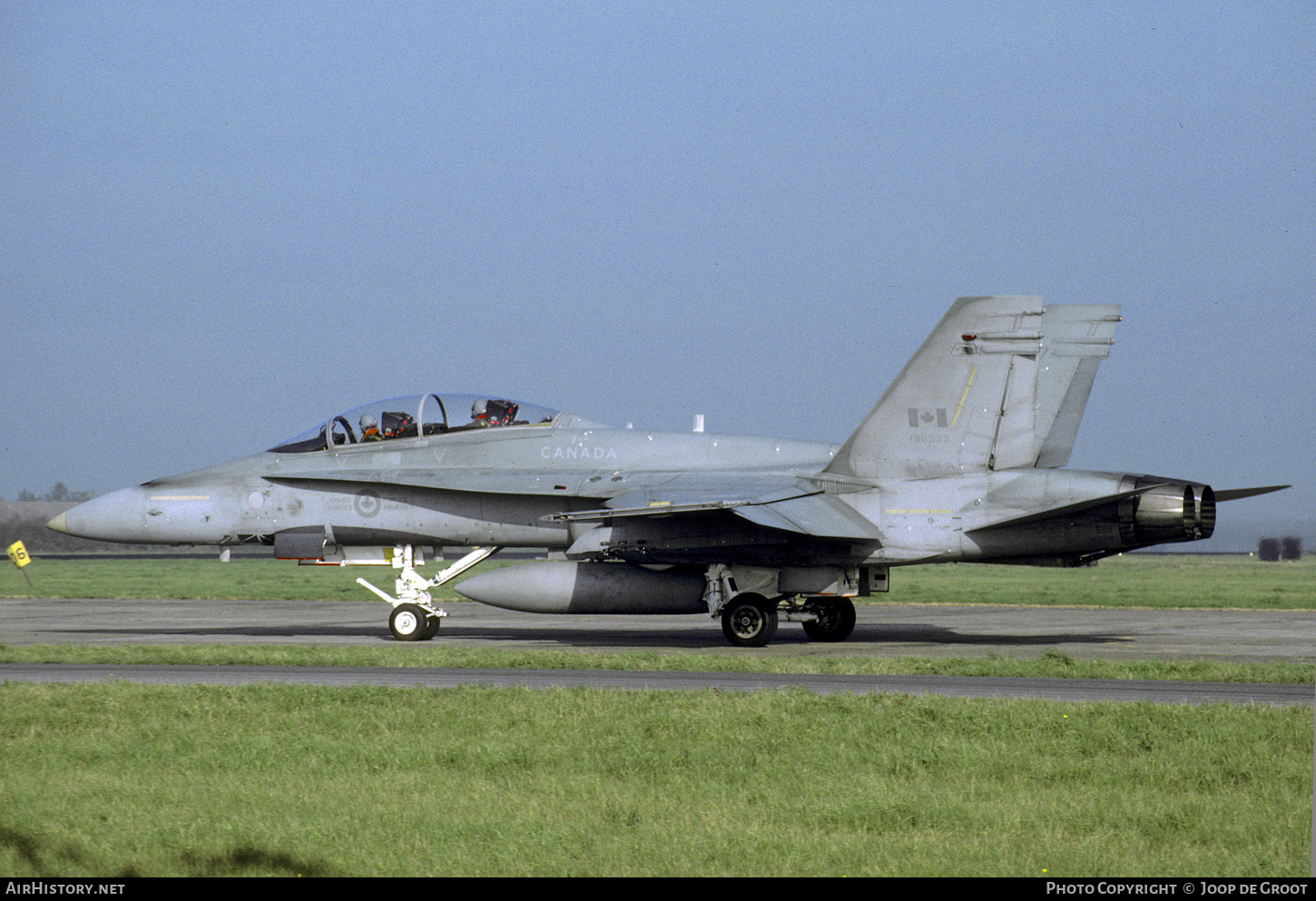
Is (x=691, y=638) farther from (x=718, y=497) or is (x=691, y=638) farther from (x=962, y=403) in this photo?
(x=962, y=403)

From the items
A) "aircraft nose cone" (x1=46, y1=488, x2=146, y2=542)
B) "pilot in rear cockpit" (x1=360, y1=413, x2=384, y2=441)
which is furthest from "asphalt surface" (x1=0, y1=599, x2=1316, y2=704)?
"pilot in rear cockpit" (x1=360, y1=413, x2=384, y2=441)

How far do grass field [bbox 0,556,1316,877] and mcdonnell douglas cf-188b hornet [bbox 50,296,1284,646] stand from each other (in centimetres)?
716

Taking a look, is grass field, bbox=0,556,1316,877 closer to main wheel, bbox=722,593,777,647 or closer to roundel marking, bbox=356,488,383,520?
main wheel, bbox=722,593,777,647

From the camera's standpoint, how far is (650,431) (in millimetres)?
20297

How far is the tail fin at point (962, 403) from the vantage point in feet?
60.4

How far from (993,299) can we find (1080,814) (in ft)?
40.3

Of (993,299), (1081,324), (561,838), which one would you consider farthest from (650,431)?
(561,838)

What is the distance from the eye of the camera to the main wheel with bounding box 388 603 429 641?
19922 millimetres

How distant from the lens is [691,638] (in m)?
21.5

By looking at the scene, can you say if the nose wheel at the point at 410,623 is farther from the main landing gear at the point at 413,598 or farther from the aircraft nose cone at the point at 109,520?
the aircraft nose cone at the point at 109,520

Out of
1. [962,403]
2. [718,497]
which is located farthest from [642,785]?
[962,403]

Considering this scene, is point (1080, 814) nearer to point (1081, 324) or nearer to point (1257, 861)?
point (1257, 861)

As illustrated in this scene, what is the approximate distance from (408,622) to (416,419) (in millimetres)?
3259

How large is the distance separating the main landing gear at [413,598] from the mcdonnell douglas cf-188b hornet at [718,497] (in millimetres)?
40
